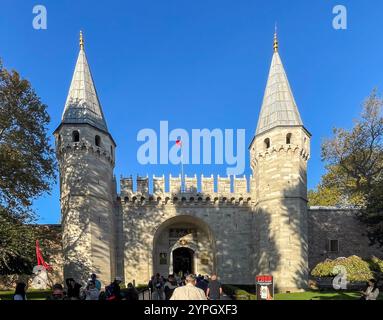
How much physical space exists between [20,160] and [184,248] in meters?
16.3

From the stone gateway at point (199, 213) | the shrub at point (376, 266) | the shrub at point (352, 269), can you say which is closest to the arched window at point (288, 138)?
the stone gateway at point (199, 213)

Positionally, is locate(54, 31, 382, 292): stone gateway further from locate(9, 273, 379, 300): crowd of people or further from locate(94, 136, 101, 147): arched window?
locate(9, 273, 379, 300): crowd of people

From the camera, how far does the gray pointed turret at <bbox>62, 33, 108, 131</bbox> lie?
27.7 metres

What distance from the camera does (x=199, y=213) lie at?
30047mm

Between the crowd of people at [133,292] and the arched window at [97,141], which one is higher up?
the arched window at [97,141]

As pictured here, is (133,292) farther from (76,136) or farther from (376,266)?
(376,266)

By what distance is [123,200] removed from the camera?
29422 mm

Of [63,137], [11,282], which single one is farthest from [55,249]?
[63,137]

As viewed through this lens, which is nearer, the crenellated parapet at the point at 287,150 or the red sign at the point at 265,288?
the red sign at the point at 265,288

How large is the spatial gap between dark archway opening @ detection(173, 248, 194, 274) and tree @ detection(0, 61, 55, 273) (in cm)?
1321

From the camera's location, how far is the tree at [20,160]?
64.4ft

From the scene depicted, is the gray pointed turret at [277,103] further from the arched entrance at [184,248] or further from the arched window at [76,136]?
the arched window at [76,136]

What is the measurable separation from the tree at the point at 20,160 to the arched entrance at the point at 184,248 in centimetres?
1144
